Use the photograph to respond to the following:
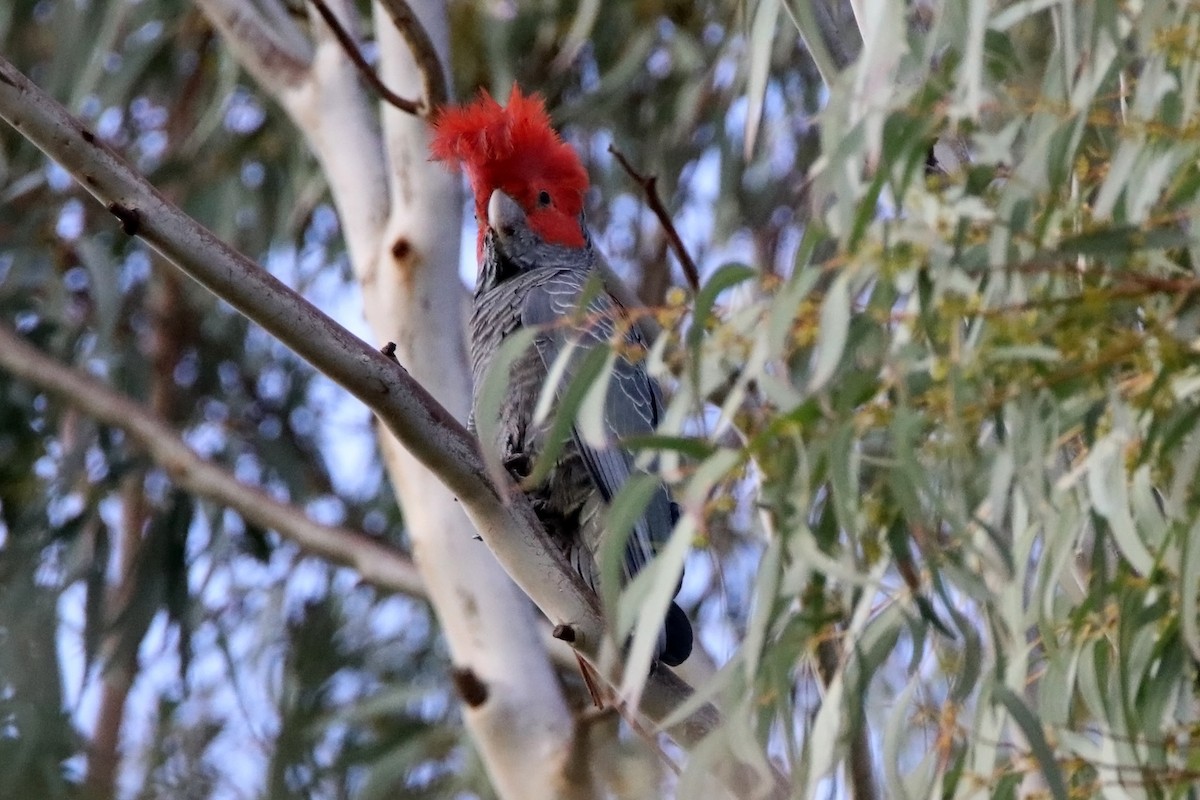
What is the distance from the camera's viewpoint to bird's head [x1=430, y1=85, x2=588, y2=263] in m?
2.60

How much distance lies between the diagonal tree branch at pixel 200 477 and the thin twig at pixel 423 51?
93 cm

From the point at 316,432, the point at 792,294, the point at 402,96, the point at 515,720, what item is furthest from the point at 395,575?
the point at 792,294

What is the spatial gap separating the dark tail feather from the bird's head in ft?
3.30

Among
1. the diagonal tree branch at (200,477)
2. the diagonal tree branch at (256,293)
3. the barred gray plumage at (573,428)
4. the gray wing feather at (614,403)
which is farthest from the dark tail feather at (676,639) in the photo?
the diagonal tree branch at (200,477)

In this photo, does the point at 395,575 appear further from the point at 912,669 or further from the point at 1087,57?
the point at 1087,57

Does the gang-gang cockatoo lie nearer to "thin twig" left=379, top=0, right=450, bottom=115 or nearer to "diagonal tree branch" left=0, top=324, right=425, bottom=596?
"thin twig" left=379, top=0, right=450, bottom=115

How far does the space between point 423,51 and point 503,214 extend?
1.19ft

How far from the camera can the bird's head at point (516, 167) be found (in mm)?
2598

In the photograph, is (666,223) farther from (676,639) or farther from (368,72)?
(368,72)

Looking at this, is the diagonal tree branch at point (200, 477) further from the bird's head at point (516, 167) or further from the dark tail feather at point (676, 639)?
the dark tail feather at point (676, 639)

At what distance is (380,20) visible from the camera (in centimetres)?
287

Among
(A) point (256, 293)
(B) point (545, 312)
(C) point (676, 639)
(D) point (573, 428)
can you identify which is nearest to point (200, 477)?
(B) point (545, 312)

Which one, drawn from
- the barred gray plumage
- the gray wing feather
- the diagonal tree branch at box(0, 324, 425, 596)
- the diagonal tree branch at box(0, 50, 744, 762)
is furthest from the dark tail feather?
the diagonal tree branch at box(0, 324, 425, 596)

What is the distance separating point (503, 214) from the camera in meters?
2.71
